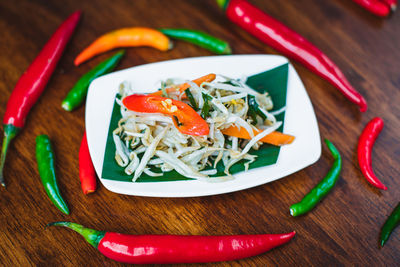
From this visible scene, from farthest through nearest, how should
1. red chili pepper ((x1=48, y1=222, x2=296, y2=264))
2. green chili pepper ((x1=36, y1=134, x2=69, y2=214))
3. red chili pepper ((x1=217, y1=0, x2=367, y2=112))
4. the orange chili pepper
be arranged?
1. the orange chili pepper
2. red chili pepper ((x1=217, y1=0, x2=367, y2=112))
3. green chili pepper ((x1=36, y1=134, x2=69, y2=214))
4. red chili pepper ((x1=48, y1=222, x2=296, y2=264))

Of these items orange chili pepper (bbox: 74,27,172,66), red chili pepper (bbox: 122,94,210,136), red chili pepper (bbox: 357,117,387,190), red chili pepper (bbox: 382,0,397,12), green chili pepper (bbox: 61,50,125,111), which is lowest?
green chili pepper (bbox: 61,50,125,111)

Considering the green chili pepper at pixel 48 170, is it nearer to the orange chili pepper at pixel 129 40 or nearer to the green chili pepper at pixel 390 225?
the orange chili pepper at pixel 129 40

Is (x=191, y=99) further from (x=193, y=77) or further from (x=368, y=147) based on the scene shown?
(x=368, y=147)

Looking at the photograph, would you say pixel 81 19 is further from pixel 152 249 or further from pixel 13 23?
pixel 152 249

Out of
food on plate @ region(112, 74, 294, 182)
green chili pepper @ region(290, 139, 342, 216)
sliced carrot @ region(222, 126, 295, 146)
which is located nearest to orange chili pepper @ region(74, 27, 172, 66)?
food on plate @ region(112, 74, 294, 182)

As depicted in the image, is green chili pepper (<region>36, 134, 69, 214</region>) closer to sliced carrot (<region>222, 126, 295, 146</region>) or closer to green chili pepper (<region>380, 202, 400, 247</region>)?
sliced carrot (<region>222, 126, 295, 146</region>)

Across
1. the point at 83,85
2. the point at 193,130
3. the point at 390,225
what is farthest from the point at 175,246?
the point at 83,85
